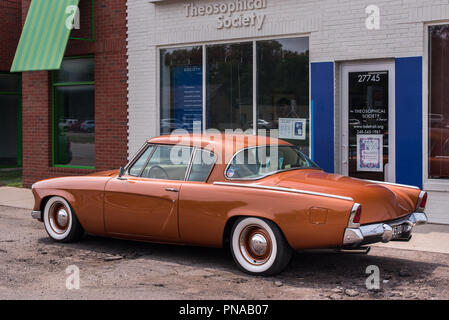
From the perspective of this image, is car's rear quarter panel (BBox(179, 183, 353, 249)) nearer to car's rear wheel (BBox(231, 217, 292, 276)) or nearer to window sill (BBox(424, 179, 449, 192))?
car's rear wheel (BBox(231, 217, 292, 276))

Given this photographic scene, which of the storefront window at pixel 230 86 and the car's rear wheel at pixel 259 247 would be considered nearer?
the car's rear wheel at pixel 259 247

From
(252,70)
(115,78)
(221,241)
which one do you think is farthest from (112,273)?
(115,78)

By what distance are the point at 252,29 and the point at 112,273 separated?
601cm

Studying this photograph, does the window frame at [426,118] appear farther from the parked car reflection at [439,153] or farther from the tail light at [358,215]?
the tail light at [358,215]

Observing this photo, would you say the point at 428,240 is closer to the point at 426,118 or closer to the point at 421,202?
the point at 421,202

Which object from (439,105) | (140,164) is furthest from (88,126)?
(439,105)

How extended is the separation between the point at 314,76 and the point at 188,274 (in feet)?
16.8

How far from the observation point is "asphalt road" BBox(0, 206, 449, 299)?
551cm

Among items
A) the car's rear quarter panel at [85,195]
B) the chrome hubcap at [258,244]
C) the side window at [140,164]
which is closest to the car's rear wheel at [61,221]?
the car's rear quarter panel at [85,195]

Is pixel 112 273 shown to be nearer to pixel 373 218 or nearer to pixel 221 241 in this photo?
pixel 221 241

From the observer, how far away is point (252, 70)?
36.2 ft

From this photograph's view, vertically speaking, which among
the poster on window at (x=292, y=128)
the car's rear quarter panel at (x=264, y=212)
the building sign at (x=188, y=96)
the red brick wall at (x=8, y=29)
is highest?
the red brick wall at (x=8, y=29)

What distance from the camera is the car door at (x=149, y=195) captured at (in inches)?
265

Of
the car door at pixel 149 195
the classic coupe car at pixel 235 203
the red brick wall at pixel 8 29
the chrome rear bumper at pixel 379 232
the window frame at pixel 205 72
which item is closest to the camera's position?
the chrome rear bumper at pixel 379 232
